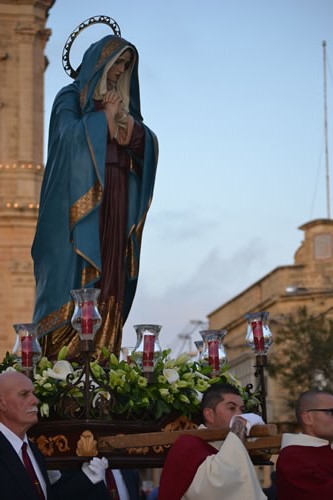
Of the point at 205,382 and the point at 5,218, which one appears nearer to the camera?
the point at 205,382

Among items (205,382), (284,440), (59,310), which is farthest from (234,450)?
(59,310)

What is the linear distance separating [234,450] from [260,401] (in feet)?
8.65

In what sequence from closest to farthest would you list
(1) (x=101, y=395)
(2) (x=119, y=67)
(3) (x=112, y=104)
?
(1) (x=101, y=395) → (3) (x=112, y=104) → (2) (x=119, y=67)

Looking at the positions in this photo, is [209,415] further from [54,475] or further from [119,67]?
[119,67]

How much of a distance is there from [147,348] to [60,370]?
0.67 meters

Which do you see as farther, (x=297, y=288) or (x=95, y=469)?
(x=297, y=288)

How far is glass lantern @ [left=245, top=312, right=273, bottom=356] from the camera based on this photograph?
12.7m

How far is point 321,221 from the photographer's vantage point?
205ft

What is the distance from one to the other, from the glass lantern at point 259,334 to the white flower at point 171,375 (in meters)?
0.83

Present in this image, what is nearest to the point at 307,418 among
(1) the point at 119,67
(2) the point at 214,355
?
(2) the point at 214,355

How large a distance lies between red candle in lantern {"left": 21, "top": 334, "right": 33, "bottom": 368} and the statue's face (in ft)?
9.53

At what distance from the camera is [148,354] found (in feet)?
39.2

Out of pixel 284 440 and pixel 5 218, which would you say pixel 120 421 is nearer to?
pixel 284 440

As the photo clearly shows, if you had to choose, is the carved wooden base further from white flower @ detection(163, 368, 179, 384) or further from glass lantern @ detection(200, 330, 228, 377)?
glass lantern @ detection(200, 330, 228, 377)
